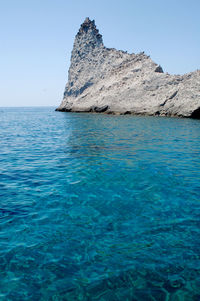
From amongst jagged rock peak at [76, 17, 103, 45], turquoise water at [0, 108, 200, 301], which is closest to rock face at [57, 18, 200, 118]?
jagged rock peak at [76, 17, 103, 45]

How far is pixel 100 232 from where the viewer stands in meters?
6.26

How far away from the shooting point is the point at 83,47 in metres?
71.2

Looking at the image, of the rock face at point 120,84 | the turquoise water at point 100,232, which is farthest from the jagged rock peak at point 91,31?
the turquoise water at point 100,232

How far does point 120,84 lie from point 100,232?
54967mm

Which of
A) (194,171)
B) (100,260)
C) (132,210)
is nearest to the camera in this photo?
(100,260)

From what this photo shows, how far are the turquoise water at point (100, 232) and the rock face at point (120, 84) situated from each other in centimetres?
3636

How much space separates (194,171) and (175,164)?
1.44 metres

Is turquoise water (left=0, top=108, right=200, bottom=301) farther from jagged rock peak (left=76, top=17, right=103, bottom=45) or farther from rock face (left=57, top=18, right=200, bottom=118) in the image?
jagged rock peak (left=76, top=17, right=103, bottom=45)

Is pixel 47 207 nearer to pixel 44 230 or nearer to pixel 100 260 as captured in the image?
pixel 44 230

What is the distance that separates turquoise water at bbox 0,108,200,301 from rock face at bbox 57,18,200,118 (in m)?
36.4

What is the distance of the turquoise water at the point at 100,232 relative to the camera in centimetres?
444

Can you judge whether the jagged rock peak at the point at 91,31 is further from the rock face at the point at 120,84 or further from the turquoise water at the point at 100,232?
the turquoise water at the point at 100,232

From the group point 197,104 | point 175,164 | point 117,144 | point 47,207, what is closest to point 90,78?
point 197,104

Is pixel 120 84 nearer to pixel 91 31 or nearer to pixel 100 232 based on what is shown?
pixel 91 31
